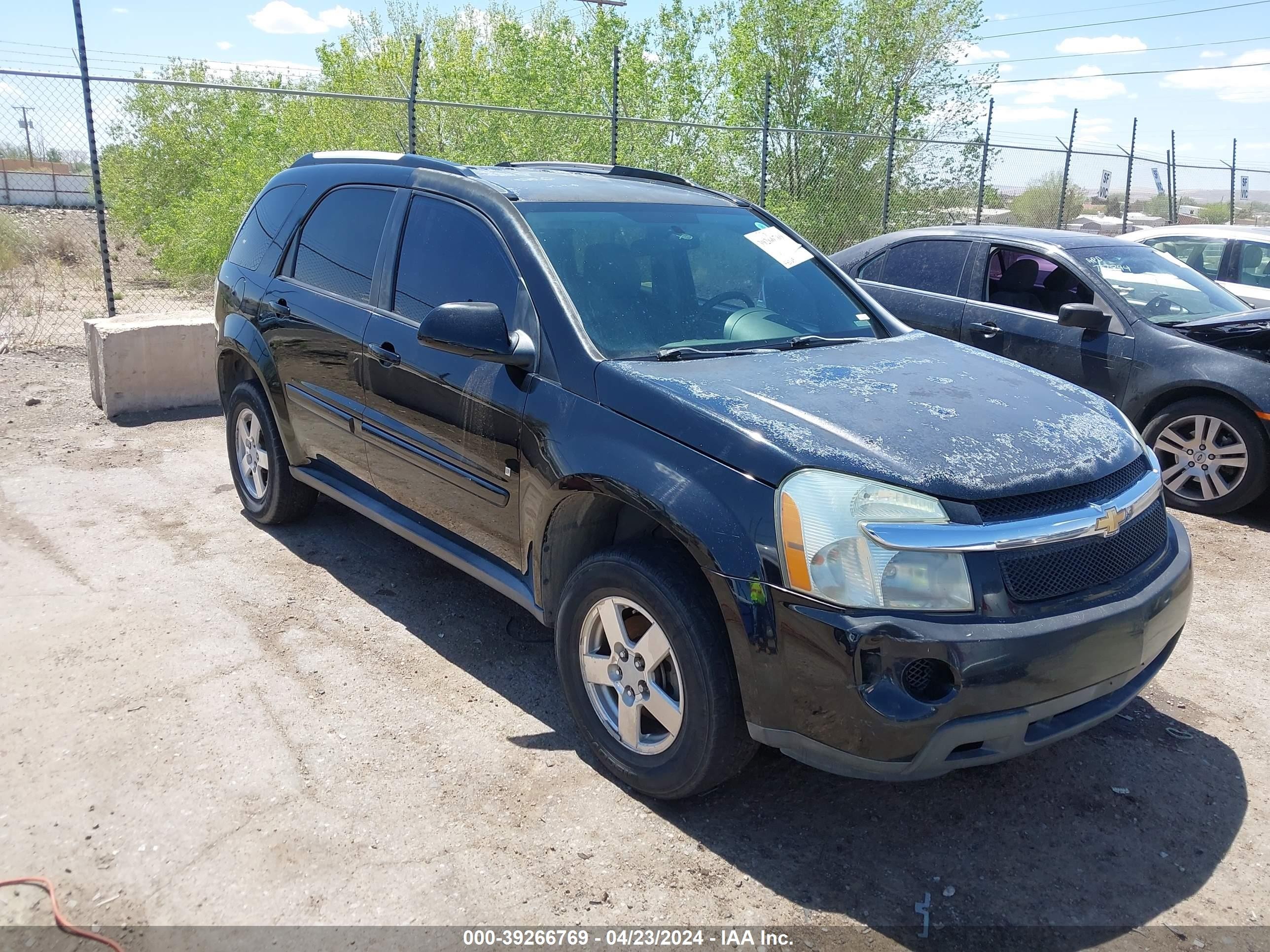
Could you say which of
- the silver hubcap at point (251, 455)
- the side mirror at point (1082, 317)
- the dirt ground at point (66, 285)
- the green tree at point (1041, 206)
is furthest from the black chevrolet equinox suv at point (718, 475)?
the green tree at point (1041, 206)

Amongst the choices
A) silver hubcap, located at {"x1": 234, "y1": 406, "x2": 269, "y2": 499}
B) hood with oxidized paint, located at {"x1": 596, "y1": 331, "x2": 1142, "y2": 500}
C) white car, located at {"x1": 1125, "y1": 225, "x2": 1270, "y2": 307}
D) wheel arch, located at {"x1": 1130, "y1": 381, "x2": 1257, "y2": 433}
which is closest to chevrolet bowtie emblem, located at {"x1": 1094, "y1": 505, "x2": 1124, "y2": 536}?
hood with oxidized paint, located at {"x1": 596, "y1": 331, "x2": 1142, "y2": 500}

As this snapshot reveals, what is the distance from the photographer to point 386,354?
4000 millimetres

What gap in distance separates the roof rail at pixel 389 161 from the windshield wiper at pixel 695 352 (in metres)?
1.19

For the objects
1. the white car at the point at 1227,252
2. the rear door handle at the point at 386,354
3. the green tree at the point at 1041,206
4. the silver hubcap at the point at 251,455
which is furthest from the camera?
the green tree at the point at 1041,206

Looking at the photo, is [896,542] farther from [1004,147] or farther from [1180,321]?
[1004,147]

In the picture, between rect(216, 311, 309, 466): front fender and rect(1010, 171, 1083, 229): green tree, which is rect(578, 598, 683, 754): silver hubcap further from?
rect(1010, 171, 1083, 229): green tree

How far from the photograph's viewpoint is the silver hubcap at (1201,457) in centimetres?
593

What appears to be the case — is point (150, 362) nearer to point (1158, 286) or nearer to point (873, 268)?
point (873, 268)

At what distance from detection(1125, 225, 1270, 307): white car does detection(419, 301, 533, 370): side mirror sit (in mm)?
7408

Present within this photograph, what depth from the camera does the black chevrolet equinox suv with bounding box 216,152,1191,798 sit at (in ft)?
8.33

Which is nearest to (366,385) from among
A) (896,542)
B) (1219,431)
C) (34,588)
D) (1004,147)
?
(34,588)

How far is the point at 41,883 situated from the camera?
264 centimetres

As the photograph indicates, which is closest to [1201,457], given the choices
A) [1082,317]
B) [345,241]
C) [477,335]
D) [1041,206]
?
[1082,317]

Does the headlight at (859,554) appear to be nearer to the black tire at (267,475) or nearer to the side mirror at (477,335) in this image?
the side mirror at (477,335)
